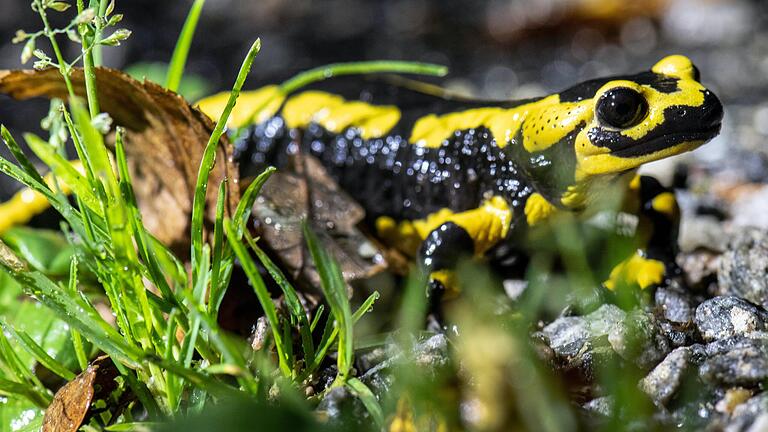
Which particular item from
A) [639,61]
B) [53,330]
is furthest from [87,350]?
[639,61]

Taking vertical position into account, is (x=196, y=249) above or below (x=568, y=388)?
above

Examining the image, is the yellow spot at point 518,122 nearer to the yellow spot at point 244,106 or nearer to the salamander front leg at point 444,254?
the salamander front leg at point 444,254

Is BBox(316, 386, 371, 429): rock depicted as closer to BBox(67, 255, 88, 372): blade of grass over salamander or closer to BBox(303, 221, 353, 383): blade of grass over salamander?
BBox(303, 221, 353, 383): blade of grass over salamander

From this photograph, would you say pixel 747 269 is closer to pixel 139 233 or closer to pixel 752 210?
pixel 752 210

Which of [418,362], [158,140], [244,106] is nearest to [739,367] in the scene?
[418,362]

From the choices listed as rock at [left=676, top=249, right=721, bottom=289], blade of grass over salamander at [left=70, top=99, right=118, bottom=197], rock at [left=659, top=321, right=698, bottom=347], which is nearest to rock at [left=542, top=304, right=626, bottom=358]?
rock at [left=659, top=321, right=698, bottom=347]

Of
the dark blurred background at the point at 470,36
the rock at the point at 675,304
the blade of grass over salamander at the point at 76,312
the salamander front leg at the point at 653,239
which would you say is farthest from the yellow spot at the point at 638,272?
the dark blurred background at the point at 470,36

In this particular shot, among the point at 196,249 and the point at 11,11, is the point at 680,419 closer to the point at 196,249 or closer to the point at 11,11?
the point at 196,249
